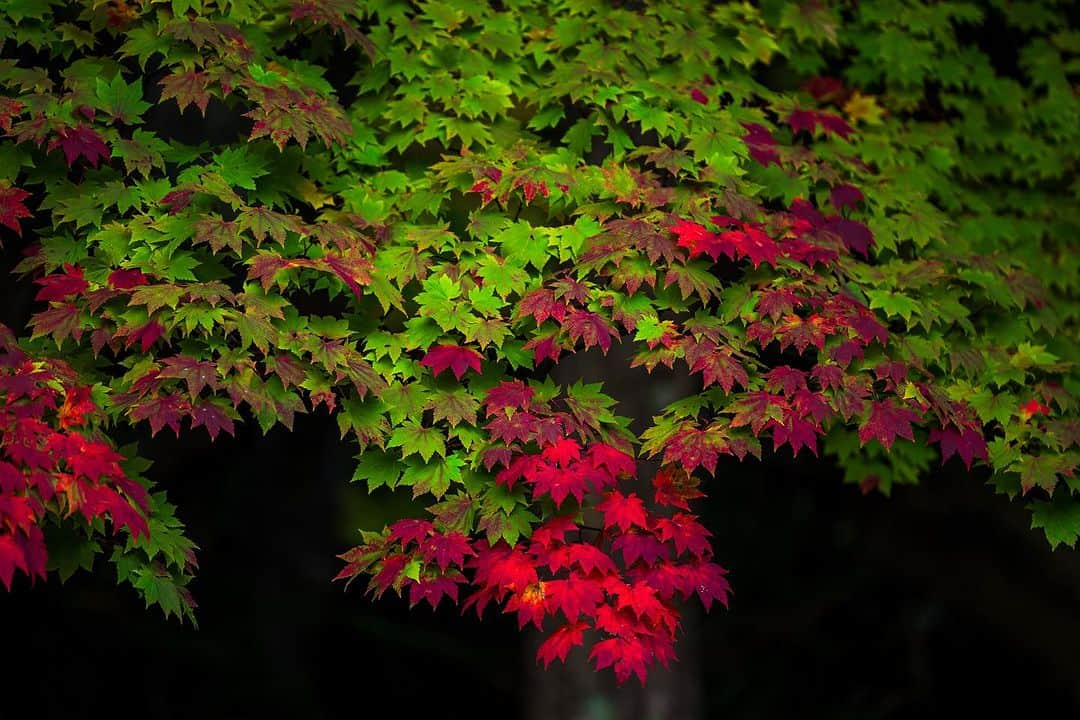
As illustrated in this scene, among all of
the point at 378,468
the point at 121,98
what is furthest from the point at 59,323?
the point at 378,468

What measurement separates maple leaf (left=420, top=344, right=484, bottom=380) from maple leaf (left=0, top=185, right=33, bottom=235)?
5.10ft

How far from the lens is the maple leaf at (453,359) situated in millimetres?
4219

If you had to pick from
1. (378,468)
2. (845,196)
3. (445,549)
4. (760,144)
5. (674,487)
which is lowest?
(445,549)

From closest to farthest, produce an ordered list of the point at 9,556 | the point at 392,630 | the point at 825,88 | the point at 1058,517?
the point at 9,556
the point at 1058,517
the point at 825,88
the point at 392,630

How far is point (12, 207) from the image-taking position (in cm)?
423

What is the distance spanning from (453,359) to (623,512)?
A: 840 millimetres

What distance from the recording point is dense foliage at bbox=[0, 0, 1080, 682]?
412cm

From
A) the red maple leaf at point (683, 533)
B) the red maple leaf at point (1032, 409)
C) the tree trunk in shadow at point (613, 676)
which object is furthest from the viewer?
the tree trunk in shadow at point (613, 676)

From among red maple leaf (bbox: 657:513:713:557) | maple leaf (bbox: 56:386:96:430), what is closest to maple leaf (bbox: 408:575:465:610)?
red maple leaf (bbox: 657:513:713:557)

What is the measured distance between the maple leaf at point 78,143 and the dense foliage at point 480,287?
0.03 feet

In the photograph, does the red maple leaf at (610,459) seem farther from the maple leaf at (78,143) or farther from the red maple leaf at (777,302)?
the maple leaf at (78,143)

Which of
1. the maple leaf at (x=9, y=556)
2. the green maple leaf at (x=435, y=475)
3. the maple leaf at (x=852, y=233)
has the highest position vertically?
the maple leaf at (x=852, y=233)

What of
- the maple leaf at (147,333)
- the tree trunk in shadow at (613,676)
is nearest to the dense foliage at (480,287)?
the maple leaf at (147,333)

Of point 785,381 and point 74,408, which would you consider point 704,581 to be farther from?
point 74,408
